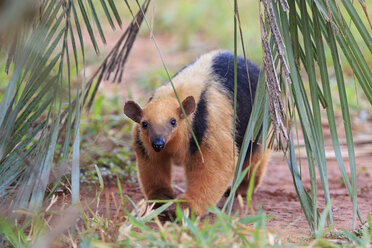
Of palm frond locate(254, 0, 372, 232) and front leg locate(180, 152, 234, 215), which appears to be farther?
front leg locate(180, 152, 234, 215)

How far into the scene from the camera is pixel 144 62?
1098 centimetres

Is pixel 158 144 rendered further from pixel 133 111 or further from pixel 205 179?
pixel 205 179

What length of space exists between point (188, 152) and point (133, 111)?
600mm

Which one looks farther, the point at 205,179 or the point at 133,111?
the point at 205,179

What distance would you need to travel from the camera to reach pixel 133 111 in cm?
465

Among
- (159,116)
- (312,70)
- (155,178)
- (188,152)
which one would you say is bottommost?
(155,178)

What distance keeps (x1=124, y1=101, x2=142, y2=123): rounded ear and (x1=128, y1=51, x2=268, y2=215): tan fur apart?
46 millimetres

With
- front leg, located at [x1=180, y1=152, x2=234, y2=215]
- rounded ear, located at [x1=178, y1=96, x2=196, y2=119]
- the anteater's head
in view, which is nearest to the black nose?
the anteater's head

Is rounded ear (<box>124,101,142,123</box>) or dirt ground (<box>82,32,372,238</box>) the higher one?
rounded ear (<box>124,101,142,123</box>)

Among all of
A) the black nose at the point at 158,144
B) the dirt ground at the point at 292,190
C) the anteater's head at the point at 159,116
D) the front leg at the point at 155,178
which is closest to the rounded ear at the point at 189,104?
the anteater's head at the point at 159,116

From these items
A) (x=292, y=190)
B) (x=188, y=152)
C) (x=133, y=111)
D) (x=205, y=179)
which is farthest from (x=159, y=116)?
(x=292, y=190)

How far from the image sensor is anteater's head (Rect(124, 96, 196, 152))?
4.45 meters

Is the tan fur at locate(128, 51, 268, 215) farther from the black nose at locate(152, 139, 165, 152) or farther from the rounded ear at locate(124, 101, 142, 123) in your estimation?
the black nose at locate(152, 139, 165, 152)

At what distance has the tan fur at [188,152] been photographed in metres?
4.67
